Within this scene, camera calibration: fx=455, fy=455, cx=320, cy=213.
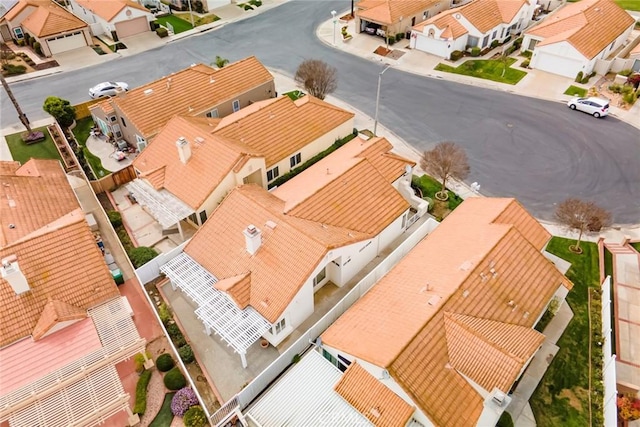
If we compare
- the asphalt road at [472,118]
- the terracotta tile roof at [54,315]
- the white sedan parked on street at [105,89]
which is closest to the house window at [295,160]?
the asphalt road at [472,118]

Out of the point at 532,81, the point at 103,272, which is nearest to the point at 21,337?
the point at 103,272

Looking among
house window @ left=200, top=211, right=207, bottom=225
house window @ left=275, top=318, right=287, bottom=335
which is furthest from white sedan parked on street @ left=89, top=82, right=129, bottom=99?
house window @ left=275, top=318, right=287, bottom=335

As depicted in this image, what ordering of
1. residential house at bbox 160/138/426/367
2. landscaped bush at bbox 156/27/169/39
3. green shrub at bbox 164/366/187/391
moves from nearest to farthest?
green shrub at bbox 164/366/187/391
residential house at bbox 160/138/426/367
landscaped bush at bbox 156/27/169/39

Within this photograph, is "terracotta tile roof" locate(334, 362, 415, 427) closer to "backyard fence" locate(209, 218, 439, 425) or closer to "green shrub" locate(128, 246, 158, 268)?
"backyard fence" locate(209, 218, 439, 425)

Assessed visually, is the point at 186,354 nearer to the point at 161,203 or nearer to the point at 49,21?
the point at 161,203

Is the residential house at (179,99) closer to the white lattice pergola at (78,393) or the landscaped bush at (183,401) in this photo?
the white lattice pergola at (78,393)
